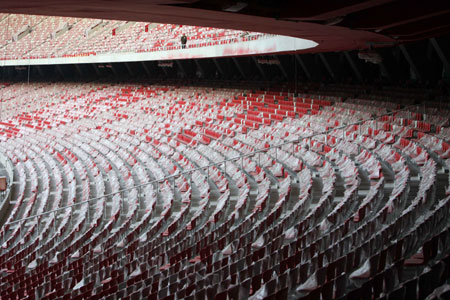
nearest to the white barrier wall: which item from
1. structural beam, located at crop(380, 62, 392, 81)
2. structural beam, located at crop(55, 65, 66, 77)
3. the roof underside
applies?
structural beam, located at crop(55, 65, 66, 77)

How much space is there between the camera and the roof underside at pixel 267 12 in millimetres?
6777

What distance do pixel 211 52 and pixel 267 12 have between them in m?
14.6

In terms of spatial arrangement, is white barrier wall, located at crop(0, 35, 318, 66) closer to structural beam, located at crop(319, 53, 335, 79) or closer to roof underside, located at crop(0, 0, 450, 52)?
structural beam, located at crop(319, 53, 335, 79)

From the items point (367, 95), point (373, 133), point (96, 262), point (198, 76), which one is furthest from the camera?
point (198, 76)

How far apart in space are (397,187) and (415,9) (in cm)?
257

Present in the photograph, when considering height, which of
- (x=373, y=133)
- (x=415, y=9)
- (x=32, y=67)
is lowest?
(x=32, y=67)

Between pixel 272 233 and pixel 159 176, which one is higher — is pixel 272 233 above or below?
above

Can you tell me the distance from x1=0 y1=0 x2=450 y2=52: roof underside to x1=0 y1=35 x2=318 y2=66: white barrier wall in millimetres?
5120

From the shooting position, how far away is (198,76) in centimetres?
3155

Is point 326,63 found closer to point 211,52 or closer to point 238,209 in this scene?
point 211,52

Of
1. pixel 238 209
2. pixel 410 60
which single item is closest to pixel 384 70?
pixel 410 60

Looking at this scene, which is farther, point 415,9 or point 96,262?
point 96,262

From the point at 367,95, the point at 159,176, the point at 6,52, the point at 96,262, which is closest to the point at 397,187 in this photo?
the point at 96,262

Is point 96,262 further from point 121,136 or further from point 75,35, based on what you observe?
point 75,35
